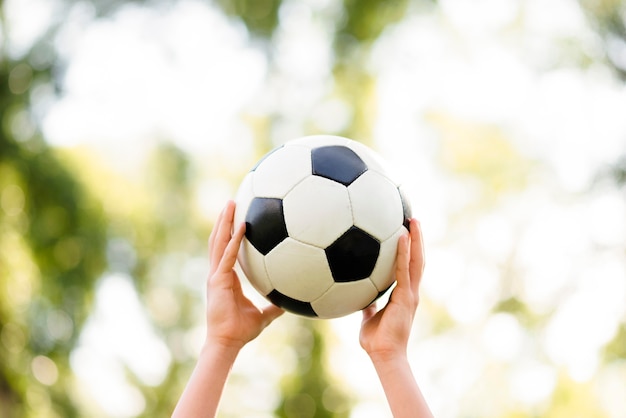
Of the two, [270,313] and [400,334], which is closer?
[400,334]

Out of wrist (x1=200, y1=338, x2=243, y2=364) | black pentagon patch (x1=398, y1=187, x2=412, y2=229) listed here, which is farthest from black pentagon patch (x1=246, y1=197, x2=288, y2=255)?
black pentagon patch (x1=398, y1=187, x2=412, y2=229)

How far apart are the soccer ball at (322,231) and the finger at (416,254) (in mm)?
52

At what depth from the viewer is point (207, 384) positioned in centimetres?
222

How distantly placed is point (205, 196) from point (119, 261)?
2.16 m

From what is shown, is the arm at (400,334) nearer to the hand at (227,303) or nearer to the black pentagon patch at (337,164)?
the black pentagon patch at (337,164)

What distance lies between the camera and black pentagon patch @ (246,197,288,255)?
2.51 m

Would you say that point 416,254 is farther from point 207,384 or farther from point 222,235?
point 207,384

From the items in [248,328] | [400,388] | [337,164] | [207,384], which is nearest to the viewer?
[400,388]

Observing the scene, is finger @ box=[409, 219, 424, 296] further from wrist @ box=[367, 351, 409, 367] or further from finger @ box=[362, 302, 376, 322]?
wrist @ box=[367, 351, 409, 367]

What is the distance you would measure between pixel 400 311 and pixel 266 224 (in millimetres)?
597

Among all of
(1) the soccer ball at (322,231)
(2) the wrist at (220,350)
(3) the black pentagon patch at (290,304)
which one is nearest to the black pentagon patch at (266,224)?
(1) the soccer ball at (322,231)

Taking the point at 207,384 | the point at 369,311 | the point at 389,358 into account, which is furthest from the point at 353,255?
the point at 207,384

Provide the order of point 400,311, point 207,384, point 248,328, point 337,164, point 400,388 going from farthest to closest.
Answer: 1. point 337,164
2. point 248,328
3. point 400,311
4. point 207,384
5. point 400,388

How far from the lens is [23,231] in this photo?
11055 mm
